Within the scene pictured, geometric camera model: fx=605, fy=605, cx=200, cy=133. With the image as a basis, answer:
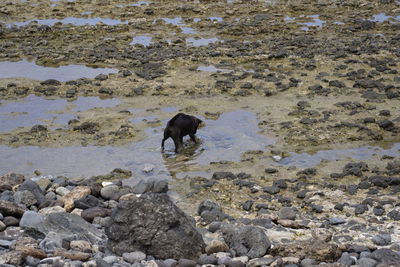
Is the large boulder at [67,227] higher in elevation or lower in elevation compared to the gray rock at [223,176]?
higher

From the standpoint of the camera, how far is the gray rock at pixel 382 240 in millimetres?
8875

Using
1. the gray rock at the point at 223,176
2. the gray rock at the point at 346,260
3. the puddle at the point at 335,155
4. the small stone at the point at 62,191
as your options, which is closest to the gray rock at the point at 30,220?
the small stone at the point at 62,191

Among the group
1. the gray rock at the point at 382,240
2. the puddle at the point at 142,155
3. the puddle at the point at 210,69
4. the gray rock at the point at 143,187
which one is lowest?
the puddle at the point at 142,155

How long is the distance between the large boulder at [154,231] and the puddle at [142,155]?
4702mm

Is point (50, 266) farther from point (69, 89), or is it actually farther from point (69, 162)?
point (69, 89)

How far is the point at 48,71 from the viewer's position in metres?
20.8

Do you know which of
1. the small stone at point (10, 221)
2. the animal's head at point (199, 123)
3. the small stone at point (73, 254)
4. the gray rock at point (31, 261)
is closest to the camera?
the gray rock at point (31, 261)

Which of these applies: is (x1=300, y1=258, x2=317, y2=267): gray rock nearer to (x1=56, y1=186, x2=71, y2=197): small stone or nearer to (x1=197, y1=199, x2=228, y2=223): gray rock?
(x1=197, y1=199, x2=228, y2=223): gray rock

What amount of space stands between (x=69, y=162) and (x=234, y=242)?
640 cm

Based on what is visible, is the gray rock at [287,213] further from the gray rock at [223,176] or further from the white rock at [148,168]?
the white rock at [148,168]

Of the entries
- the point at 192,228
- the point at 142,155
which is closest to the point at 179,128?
the point at 142,155

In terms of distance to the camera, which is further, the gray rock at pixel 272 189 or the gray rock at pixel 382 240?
the gray rock at pixel 272 189

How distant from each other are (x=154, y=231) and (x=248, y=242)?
1314mm

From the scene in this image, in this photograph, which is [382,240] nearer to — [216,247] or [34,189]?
[216,247]
